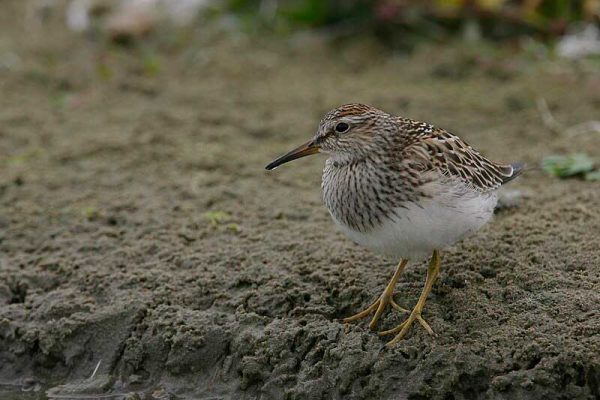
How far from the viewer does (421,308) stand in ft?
15.7

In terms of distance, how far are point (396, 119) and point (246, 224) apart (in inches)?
57.5

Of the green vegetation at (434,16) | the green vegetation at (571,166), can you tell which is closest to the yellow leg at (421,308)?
the green vegetation at (571,166)

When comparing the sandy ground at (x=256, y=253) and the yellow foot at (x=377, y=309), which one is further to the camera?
the yellow foot at (x=377, y=309)

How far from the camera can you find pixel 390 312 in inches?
192

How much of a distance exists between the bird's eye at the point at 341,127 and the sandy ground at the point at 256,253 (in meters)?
0.84

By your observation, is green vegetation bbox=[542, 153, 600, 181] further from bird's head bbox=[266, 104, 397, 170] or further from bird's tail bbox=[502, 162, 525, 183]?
bird's head bbox=[266, 104, 397, 170]

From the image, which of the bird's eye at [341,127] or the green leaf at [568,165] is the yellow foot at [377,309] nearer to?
the bird's eye at [341,127]

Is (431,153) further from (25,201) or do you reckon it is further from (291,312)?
(25,201)

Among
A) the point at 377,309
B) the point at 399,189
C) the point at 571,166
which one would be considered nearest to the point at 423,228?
the point at 399,189

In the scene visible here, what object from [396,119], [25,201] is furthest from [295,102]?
[396,119]

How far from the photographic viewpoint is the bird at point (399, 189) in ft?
14.9

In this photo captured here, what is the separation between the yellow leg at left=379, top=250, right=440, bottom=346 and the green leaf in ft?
5.95

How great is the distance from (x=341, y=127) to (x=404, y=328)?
1.05 metres

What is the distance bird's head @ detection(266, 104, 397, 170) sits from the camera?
4793 millimetres
